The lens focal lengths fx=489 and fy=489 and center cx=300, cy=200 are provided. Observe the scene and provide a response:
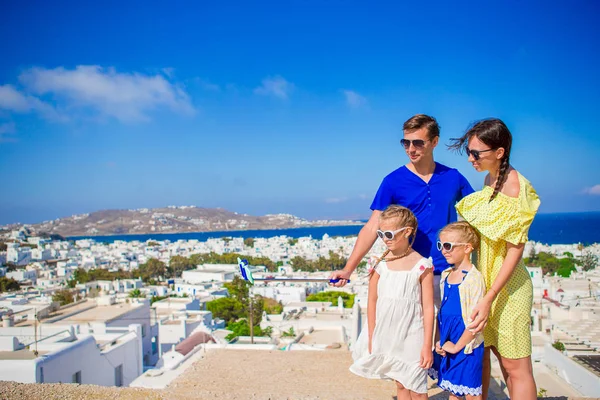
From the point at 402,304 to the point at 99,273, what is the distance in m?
49.7

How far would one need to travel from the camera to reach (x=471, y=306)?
2.16 meters

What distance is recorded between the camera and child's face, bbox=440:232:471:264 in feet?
7.25

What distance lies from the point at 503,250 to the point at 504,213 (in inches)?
7.5

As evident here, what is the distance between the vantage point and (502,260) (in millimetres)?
2211

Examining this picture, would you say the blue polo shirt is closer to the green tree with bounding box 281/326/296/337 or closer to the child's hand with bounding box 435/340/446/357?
the child's hand with bounding box 435/340/446/357

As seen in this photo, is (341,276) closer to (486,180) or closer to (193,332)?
(486,180)

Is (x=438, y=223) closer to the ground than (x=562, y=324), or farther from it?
farther from it

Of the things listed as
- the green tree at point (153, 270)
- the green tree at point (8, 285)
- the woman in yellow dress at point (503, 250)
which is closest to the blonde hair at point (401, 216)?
the woman in yellow dress at point (503, 250)

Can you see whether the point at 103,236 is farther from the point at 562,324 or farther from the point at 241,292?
the point at 562,324

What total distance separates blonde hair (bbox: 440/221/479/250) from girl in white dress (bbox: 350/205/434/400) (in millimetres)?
156

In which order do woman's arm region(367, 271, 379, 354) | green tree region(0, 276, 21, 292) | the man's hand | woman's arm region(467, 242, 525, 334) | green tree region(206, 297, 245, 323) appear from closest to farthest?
woman's arm region(467, 242, 525, 334)
woman's arm region(367, 271, 379, 354)
the man's hand
green tree region(206, 297, 245, 323)
green tree region(0, 276, 21, 292)

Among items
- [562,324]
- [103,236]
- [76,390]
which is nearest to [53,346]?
[76,390]

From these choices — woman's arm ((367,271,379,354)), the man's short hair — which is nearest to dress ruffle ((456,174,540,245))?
the man's short hair

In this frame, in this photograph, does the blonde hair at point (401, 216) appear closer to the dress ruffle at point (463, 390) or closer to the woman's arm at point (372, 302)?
the woman's arm at point (372, 302)
